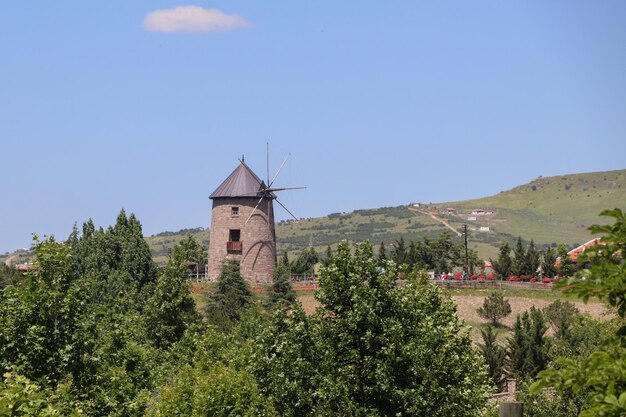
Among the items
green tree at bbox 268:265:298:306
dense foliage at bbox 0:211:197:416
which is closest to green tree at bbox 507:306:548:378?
green tree at bbox 268:265:298:306

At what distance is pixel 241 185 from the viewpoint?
9050 cm

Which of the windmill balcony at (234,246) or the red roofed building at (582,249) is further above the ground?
the windmill balcony at (234,246)

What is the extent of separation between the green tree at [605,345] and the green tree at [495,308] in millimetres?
68166

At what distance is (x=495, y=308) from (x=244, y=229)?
20.7m

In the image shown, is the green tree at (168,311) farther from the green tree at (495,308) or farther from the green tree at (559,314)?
the green tree at (495,308)

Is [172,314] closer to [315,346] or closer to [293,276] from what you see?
[315,346]

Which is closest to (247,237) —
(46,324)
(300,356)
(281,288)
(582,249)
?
(281,288)

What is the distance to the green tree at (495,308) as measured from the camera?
3113 inches

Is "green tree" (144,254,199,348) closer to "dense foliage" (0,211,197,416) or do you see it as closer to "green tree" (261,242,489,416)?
"dense foliage" (0,211,197,416)

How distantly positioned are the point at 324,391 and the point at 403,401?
6.08 feet

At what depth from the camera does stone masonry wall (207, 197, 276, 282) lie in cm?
8819

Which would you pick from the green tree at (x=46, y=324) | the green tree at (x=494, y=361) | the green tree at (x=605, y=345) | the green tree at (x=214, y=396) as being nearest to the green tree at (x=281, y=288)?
the green tree at (x=494, y=361)

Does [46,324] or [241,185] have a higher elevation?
[241,185]

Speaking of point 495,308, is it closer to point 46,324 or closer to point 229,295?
point 229,295
